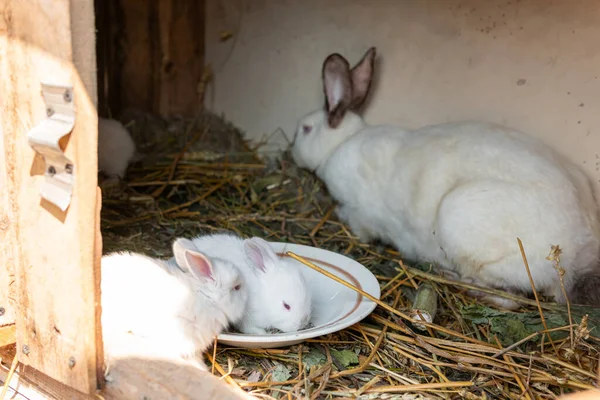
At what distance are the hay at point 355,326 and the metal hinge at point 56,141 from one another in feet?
2.81

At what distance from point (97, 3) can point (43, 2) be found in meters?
3.14

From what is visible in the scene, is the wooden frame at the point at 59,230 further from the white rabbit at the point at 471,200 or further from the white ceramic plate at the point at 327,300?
the white rabbit at the point at 471,200

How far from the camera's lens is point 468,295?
297 centimetres

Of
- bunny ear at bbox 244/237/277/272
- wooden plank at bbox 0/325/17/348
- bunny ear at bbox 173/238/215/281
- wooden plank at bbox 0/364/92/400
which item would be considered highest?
bunny ear at bbox 173/238/215/281

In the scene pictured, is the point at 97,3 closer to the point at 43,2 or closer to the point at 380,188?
the point at 380,188

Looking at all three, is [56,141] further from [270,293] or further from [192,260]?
[270,293]

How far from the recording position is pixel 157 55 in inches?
200

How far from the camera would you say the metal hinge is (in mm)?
1644

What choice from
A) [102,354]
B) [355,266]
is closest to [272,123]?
[355,266]

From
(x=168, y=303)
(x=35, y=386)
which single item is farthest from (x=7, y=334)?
(x=168, y=303)

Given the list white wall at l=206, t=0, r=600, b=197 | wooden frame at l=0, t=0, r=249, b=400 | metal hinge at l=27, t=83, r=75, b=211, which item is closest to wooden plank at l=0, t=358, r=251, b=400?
wooden frame at l=0, t=0, r=249, b=400

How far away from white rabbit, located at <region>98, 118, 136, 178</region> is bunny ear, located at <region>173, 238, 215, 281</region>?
190 centimetres

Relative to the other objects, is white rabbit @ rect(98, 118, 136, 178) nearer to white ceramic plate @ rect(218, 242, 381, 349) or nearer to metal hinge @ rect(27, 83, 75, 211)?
white ceramic plate @ rect(218, 242, 381, 349)

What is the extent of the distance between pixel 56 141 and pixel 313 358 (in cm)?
125
